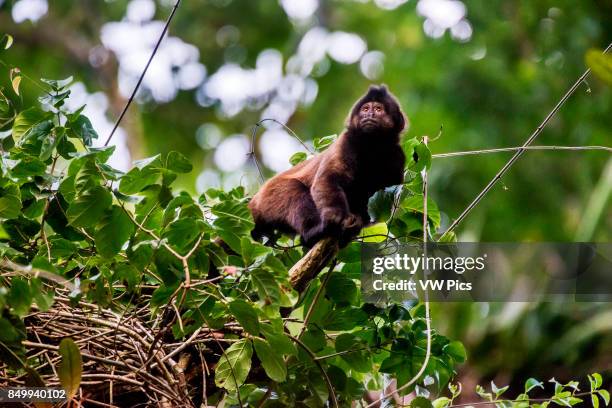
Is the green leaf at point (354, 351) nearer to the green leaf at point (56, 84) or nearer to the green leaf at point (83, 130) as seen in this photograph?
the green leaf at point (83, 130)

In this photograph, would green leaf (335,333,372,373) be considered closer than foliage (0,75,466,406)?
No

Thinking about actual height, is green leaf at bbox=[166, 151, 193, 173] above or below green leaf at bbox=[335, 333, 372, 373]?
above

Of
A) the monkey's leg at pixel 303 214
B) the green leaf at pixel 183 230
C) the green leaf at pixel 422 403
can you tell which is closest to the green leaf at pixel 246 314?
the green leaf at pixel 183 230

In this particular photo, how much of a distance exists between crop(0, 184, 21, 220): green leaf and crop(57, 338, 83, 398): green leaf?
57 cm

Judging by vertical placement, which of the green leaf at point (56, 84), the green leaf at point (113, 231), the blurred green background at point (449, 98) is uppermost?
the green leaf at point (56, 84)

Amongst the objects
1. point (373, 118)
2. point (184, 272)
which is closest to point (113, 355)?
point (184, 272)

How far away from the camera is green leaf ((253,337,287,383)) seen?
9.56ft

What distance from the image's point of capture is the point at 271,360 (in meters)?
2.93

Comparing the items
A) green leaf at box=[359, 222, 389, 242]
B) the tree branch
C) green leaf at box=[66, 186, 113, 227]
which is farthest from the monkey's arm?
green leaf at box=[66, 186, 113, 227]

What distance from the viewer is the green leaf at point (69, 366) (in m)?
2.63

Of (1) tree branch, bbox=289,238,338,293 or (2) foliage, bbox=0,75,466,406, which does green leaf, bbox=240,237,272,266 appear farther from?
(1) tree branch, bbox=289,238,338,293

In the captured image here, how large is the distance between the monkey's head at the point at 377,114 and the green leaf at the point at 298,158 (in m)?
0.35

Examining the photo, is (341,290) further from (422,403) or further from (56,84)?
(56,84)

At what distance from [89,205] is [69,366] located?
1.96ft
